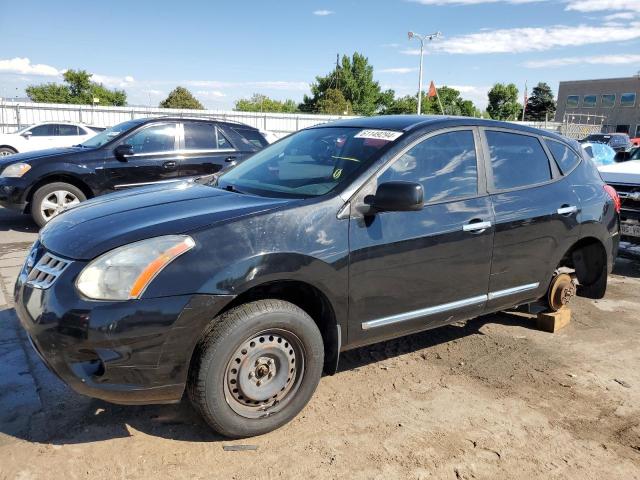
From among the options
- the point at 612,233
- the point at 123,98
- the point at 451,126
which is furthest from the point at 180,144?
the point at 123,98

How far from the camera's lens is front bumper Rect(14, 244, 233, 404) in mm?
2467

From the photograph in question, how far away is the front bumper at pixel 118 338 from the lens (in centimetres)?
247

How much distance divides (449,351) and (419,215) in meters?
1.40

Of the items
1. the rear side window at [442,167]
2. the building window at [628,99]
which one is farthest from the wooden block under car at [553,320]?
the building window at [628,99]

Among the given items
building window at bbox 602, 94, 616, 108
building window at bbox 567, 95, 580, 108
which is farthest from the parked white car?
building window at bbox 567, 95, 580, 108

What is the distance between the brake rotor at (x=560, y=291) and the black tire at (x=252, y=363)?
2429 millimetres

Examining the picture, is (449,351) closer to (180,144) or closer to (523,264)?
(523,264)

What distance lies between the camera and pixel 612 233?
186 inches

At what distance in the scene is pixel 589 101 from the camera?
6569 centimetres

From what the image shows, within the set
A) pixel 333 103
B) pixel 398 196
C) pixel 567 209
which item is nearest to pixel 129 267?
pixel 398 196

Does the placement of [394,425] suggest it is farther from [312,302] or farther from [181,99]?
[181,99]

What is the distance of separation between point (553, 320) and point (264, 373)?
284 cm

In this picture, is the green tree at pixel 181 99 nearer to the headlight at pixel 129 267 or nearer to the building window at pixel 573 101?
the building window at pixel 573 101

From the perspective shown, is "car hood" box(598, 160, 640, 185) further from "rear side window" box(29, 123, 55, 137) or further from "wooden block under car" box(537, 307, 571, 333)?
"rear side window" box(29, 123, 55, 137)
